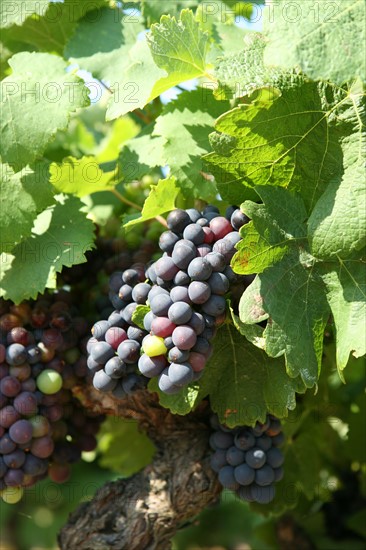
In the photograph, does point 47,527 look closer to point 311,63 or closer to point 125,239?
point 125,239

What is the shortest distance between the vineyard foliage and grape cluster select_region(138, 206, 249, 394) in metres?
0.06

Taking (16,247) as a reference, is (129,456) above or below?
below

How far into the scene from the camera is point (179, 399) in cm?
124

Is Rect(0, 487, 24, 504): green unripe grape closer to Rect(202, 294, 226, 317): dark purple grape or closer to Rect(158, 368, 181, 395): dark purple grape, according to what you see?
Rect(158, 368, 181, 395): dark purple grape

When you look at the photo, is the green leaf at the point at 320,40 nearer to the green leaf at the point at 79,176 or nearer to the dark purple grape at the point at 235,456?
the green leaf at the point at 79,176

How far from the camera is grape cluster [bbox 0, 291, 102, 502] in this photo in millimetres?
1295

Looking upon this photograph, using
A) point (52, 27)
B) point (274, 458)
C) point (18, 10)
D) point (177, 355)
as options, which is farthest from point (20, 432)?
point (52, 27)

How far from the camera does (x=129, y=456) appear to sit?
6.00 ft

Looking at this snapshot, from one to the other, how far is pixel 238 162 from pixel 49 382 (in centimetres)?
57

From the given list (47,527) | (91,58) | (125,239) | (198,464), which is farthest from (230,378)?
(47,527)

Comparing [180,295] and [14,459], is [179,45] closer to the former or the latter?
[180,295]

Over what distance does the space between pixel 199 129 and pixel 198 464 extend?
68 cm

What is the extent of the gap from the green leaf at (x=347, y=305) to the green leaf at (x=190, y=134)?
0.32 meters

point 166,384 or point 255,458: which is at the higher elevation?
point 166,384
